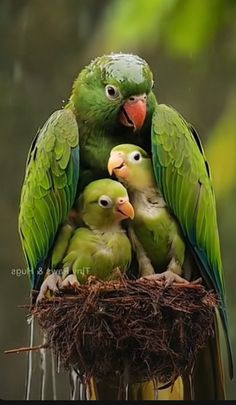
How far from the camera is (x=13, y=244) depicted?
1510 mm

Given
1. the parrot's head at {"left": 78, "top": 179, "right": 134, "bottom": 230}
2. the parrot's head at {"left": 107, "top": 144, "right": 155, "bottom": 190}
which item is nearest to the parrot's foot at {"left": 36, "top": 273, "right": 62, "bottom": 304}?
the parrot's head at {"left": 78, "top": 179, "right": 134, "bottom": 230}

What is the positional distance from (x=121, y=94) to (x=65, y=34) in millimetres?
221

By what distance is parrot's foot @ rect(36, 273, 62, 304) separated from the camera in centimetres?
145

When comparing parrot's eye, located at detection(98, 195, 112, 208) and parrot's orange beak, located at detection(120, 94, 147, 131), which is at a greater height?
parrot's orange beak, located at detection(120, 94, 147, 131)

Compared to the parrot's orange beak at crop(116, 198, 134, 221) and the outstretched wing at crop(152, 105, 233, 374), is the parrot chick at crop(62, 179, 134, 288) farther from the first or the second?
the outstretched wing at crop(152, 105, 233, 374)

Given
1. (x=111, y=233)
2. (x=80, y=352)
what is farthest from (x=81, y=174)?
(x=80, y=352)

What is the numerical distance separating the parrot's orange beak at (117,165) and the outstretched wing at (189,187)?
2.6 inches

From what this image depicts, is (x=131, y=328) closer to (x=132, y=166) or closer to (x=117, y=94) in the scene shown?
(x=132, y=166)

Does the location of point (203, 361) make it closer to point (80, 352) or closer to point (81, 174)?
point (80, 352)

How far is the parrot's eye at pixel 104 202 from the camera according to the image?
1.42 m

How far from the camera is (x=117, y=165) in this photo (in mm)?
1444

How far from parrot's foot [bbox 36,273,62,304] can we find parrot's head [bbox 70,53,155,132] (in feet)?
1.11

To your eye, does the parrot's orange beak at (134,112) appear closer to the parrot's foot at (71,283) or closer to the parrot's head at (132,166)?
the parrot's head at (132,166)

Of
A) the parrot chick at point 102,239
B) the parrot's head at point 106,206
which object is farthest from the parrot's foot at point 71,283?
the parrot's head at point 106,206
